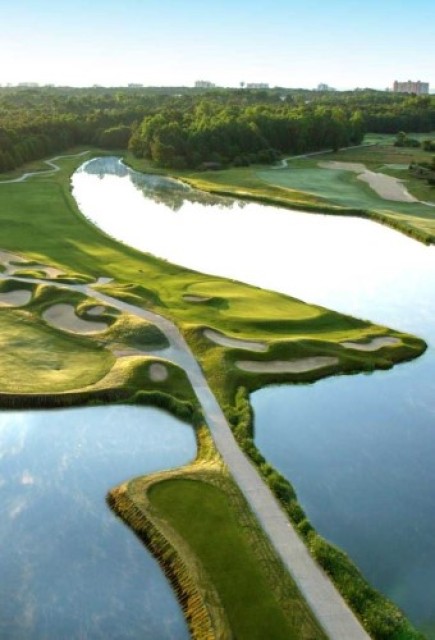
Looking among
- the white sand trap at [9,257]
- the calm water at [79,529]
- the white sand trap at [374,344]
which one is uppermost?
the white sand trap at [9,257]

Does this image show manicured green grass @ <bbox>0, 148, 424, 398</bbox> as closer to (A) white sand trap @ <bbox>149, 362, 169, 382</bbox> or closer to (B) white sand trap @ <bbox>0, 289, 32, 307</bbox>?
(B) white sand trap @ <bbox>0, 289, 32, 307</bbox>

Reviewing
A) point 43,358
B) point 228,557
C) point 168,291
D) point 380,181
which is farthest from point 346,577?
point 380,181

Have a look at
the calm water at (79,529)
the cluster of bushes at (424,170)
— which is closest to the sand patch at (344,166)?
the cluster of bushes at (424,170)

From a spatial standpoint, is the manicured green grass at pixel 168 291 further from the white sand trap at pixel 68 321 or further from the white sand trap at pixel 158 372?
the white sand trap at pixel 158 372

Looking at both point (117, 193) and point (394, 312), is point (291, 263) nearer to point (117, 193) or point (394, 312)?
point (394, 312)

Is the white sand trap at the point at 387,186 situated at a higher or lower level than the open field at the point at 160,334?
higher

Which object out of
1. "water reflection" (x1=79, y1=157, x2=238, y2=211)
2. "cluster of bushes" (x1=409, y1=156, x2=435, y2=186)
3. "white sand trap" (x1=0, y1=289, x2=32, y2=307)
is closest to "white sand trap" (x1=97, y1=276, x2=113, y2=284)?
"white sand trap" (x1=0, y1=289, x2=32, y2=307)
